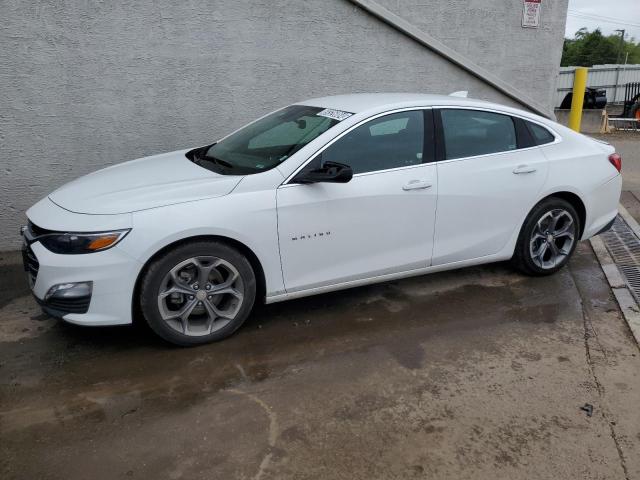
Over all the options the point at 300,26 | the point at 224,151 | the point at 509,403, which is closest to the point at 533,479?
the point at 509,403

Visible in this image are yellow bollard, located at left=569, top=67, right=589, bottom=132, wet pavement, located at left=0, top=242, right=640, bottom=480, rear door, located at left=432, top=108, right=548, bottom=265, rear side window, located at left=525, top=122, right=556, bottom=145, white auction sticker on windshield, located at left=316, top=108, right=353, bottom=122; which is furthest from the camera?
yellow bollard, located at left=569, top=67, right=589, bottom=132

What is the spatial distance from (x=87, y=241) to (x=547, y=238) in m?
3.58

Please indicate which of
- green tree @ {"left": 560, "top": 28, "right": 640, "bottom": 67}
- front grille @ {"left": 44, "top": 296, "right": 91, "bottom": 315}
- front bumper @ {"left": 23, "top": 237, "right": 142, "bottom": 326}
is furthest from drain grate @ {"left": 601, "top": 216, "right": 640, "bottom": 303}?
green tree @ {"left": 560, "top": 28, "right": 640, "bottom": 67}

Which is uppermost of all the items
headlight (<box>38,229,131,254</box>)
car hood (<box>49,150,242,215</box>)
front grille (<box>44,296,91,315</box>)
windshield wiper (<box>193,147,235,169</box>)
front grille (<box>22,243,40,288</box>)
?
windshield wiper (<box>193,147,235,169</box>)

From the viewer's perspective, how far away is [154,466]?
2451 millimetres

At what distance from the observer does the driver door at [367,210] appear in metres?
3.52

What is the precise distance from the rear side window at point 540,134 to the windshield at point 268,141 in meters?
1.67

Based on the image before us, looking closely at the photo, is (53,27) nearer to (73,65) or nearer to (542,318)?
(73,65)

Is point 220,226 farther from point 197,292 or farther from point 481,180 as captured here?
point 481,180

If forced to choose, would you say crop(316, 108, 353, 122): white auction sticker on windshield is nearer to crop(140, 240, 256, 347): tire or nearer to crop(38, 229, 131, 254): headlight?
crop(140, 240, 256, 347): tire

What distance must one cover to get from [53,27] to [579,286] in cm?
538

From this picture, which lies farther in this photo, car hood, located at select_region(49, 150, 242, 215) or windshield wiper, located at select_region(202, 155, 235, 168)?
windshield wiper, located at select_region(202, 155, 235, 168)

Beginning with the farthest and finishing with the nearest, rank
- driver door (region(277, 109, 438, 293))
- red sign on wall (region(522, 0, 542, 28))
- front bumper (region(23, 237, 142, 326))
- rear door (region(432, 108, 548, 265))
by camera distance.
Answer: red sign on wall (region(522, 0, 542, 28)), rear door (region(432, 108, 548, 265)), driver door (region(277, 109, 438, 293)), front bumper (region(23, 237, 142, 326))

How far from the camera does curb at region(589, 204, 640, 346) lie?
3.86 meters
